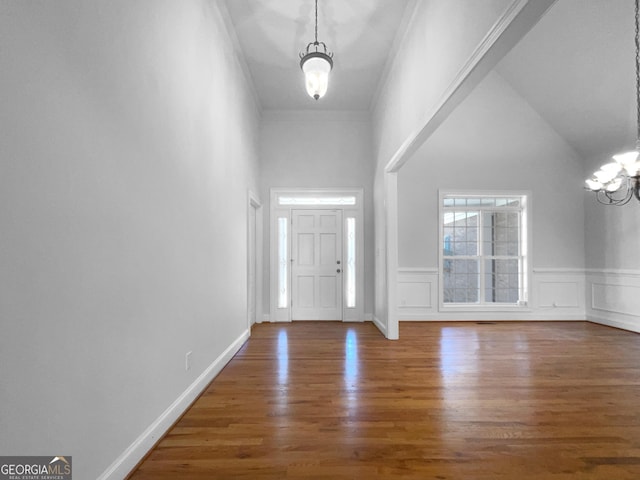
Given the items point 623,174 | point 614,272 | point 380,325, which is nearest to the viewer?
point 623,174

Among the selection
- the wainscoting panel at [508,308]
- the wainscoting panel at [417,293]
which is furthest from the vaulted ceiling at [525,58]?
the wainscoting panel at [417,293]

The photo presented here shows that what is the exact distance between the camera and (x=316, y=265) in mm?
5414

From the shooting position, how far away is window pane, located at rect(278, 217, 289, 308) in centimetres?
538

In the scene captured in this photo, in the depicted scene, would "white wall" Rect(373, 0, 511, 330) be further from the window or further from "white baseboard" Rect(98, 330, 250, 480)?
"white baseboard" Rect(98, 330, 250, 480)

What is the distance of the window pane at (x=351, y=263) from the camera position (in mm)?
5372

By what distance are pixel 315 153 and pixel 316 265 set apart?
1940 mm

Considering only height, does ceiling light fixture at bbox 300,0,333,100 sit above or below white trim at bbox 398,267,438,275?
above

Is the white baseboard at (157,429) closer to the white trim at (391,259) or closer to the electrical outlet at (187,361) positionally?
the electrical outlet at (187,361)

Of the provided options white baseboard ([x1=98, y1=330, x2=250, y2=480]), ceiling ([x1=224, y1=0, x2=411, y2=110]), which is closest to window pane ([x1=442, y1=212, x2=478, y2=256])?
ceiling ([x1=224, y1=0, x2=411, y2=110])

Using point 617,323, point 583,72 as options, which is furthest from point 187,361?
point 617,323

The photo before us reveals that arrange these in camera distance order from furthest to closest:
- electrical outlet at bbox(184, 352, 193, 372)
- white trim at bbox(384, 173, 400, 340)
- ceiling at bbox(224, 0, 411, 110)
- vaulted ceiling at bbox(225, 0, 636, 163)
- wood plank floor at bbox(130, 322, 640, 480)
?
white trim at bbox(384, 173, 400, 340) → vaulted ceiling at bbox(225, 0, 636, 163) → ceiling at bbox(224, 0, 411, 110) → electrical outlet at bbox(184, 352, 193, 372) → wood plank floor at bbox(130, 322, 640, 480)

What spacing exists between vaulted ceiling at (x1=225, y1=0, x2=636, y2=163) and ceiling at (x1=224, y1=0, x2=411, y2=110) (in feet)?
0.03

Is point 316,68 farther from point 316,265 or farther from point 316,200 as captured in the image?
point 316,265

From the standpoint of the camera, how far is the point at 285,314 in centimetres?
534
